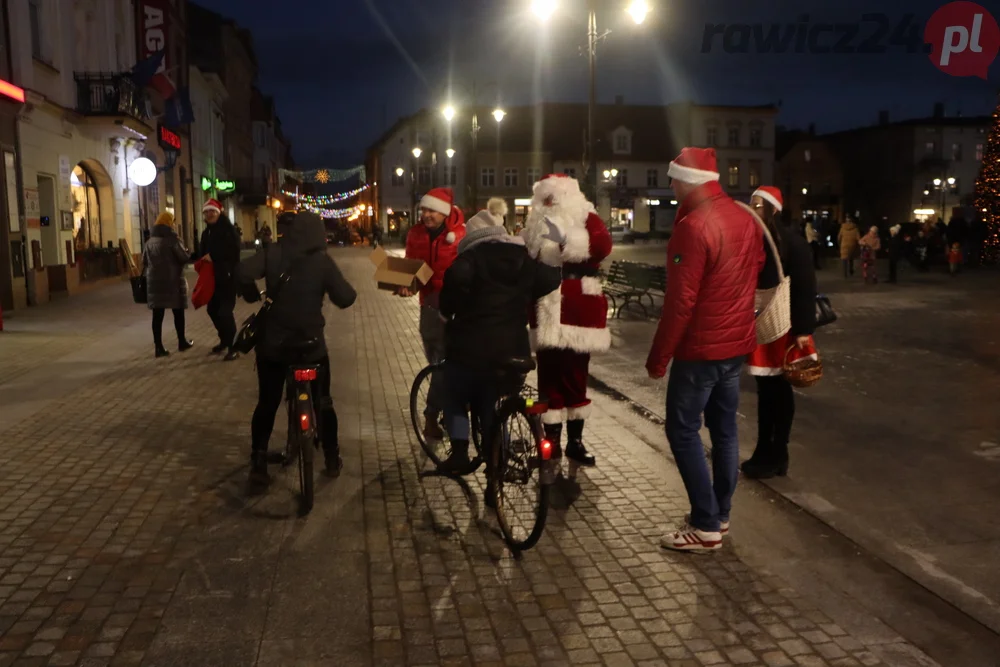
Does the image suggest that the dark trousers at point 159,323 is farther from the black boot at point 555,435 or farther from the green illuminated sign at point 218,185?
the green illuminated sign at point 218,185

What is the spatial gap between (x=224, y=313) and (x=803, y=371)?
796cm

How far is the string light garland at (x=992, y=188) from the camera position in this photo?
57.0ft

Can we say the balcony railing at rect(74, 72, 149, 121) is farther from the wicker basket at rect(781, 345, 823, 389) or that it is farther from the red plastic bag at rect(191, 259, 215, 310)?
the wicker basket at rect(781, 345, 823, 389)

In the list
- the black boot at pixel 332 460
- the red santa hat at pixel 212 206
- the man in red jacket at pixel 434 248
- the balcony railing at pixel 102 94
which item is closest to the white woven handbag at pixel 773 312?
the man in red jacket at pixel 434 248

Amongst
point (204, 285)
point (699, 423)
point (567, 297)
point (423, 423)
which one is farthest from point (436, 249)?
point (699, 423)

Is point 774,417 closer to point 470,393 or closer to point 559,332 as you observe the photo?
point 559,332

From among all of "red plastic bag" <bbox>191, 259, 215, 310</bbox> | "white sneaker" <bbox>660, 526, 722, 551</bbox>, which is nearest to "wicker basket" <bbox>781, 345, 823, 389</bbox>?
"white sneaker" <bbox>660, 526, 722, 551</bbox>

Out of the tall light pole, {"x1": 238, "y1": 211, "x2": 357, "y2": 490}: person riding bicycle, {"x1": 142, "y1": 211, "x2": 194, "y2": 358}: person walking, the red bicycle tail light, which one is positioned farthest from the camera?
the tall light pole

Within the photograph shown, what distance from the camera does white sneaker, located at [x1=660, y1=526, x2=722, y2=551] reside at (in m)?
4.93

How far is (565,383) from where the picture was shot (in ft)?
21.3

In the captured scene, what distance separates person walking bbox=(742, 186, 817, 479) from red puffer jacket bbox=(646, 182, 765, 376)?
856mm

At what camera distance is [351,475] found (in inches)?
254

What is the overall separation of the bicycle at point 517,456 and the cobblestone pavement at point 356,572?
0.16m

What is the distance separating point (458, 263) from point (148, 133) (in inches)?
874
